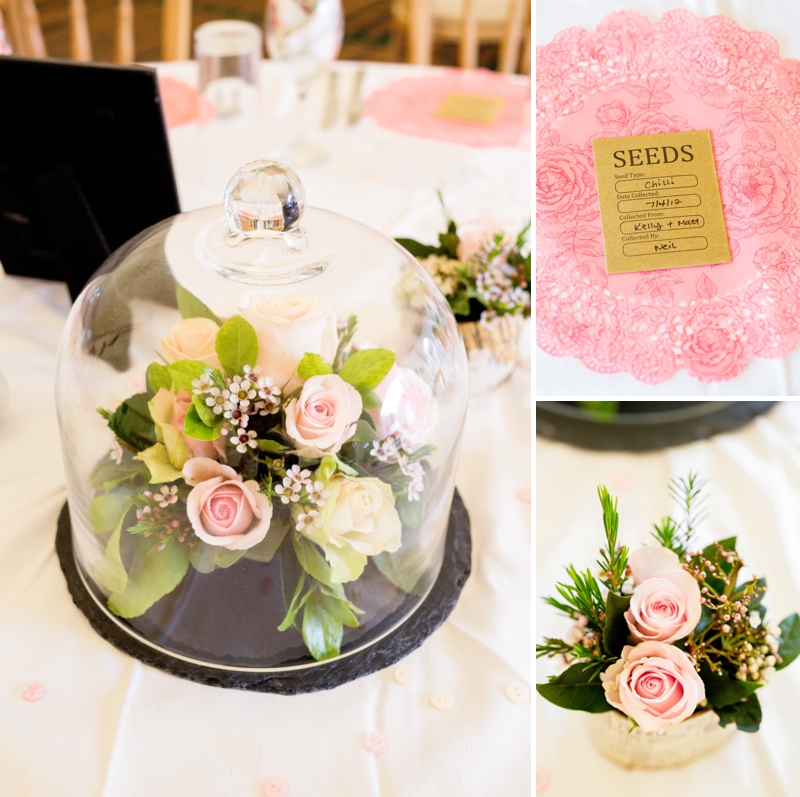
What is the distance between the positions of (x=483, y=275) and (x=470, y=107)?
672mm

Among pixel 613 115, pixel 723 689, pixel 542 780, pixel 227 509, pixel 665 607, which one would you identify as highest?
pixel 613 115

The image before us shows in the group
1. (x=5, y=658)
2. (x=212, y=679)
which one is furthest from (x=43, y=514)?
(x=212, y=679)

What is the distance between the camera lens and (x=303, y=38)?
130 centimetres

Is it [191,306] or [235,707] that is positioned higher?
[191,306]

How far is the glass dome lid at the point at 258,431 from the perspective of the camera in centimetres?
59

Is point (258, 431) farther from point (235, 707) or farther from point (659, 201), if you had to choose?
point (659, 201)

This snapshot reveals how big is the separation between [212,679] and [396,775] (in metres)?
0.17

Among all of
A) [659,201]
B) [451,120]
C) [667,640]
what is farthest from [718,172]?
[451,120]

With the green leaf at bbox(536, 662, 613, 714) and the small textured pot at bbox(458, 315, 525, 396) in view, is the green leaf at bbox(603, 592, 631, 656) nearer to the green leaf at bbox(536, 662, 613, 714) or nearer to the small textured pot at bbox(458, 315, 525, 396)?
Answer: the green leaf at bbox(536, 662, 613, 714)

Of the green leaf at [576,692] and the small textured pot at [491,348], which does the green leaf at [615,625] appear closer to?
the green leaf at [576,692]

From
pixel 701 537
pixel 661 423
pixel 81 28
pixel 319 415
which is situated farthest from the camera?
pixel 81 28

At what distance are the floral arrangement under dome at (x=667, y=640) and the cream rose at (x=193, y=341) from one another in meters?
0.35

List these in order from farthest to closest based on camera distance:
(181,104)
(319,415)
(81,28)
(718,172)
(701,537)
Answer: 1. (81,28)
2. (181,104)
3. (701,537)
4. (718,172)
5. (319,415)

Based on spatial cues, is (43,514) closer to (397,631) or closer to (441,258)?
(397,631)
